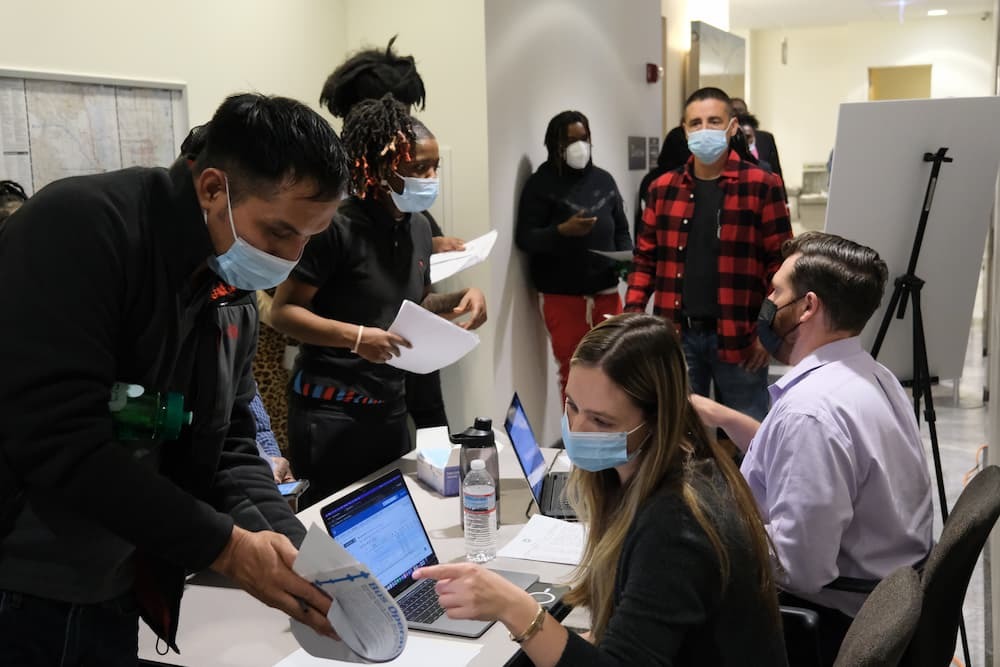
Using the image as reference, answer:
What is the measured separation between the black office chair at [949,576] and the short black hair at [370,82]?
2507mm

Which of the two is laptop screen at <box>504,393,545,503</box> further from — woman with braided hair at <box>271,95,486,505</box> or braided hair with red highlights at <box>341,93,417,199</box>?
braided hair with red highlights at <box>341,93,417,199</box>

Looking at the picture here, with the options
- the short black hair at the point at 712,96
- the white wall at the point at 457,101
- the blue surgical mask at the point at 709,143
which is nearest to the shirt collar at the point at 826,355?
the blue surgical mask at the point at 709,143

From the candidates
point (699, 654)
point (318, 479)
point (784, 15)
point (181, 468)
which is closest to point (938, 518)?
point (318, 479)

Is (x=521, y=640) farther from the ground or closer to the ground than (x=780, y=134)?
closer to the ground

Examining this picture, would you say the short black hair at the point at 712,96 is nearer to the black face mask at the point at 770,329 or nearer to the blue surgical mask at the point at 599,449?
the black face mask at the point at 770,329

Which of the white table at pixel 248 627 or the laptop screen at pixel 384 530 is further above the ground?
the laptop screen at pixel 384 530

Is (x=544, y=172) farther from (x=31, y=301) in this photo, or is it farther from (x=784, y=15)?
(x=784, y=15)

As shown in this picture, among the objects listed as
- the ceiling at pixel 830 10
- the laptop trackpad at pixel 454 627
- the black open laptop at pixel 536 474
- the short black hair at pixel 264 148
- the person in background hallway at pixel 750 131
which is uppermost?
the ceiling at pixel 830 10

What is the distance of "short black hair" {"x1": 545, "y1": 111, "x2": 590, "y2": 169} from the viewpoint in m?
4.63

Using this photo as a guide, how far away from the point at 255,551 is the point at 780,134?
12716 millimetres

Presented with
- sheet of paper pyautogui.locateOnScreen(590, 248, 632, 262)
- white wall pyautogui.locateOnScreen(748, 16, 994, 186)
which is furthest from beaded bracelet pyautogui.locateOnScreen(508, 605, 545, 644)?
white wall pyautogui.locateOnScreen(748, 16, 994, 186)

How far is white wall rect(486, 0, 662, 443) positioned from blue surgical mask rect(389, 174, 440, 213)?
50.9 inches

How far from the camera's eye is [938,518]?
421cm

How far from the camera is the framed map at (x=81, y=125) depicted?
2.83 meters
